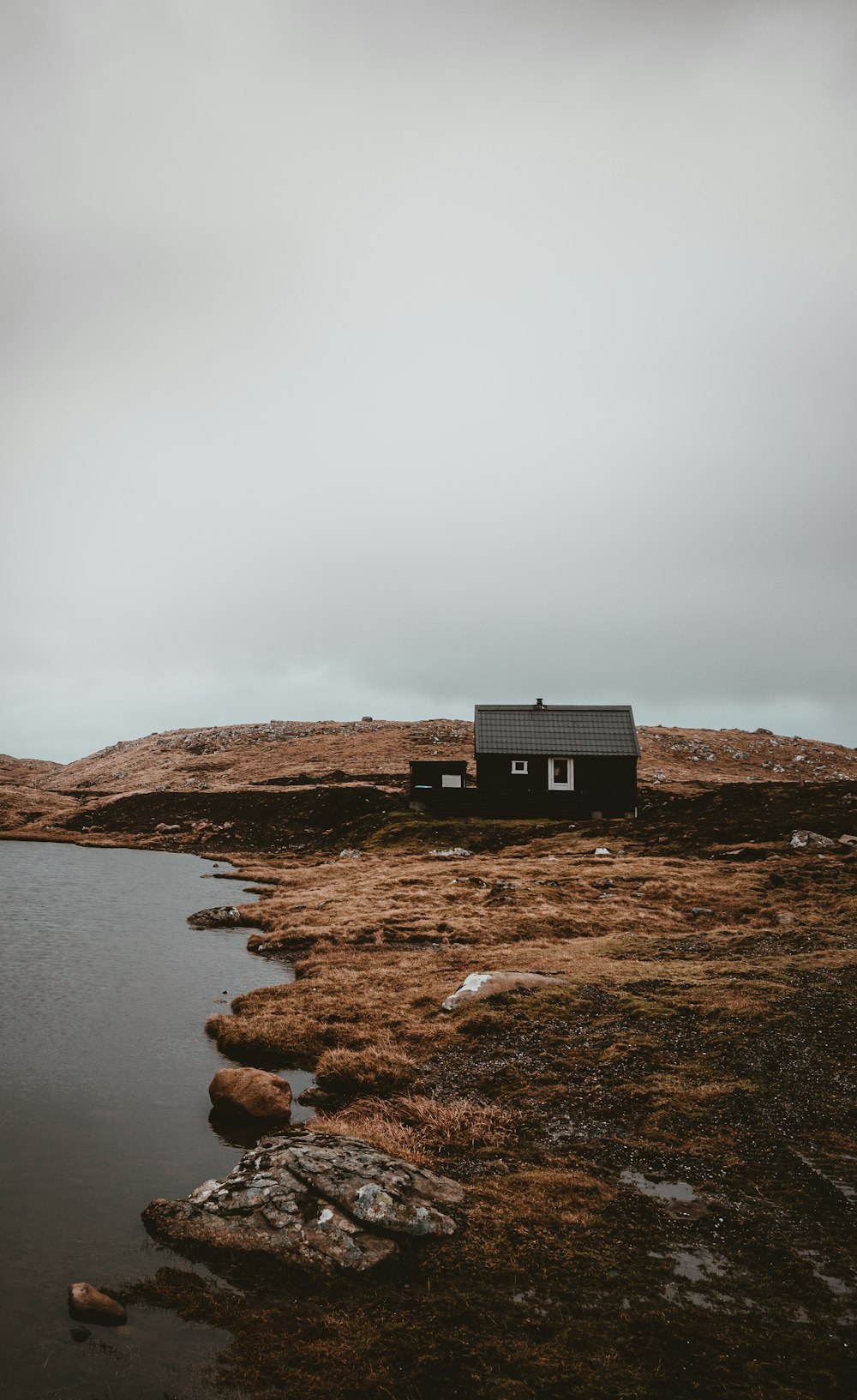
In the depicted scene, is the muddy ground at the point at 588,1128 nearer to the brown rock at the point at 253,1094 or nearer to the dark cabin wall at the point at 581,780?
the brown rock at the point at 253,1094

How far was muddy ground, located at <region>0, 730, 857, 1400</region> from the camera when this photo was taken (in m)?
8.21

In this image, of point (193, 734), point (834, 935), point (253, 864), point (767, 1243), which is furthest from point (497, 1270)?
point (193, 734)

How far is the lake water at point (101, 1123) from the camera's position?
8.48 metres

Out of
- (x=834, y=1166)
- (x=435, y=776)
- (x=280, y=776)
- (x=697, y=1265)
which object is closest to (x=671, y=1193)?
(x=697, y=1265)

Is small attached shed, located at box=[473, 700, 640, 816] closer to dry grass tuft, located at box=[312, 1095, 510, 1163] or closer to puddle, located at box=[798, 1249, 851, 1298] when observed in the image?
dry grass tuft, located at box=[312, 1095, 510, 1163]

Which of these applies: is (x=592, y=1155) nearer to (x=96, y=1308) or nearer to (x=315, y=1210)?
(x=315, y=1210)

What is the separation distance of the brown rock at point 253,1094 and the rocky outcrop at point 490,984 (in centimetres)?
613

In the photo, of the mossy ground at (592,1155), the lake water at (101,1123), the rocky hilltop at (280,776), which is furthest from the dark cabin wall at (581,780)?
the lake water at (101,1123)

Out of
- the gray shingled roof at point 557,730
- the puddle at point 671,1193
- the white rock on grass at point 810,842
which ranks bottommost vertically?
the puddle at point 671,1193

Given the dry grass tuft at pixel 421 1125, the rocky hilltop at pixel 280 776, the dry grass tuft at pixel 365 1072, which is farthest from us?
the rocky hilltop at pixel 280 776

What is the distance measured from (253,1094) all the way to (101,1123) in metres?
2.88

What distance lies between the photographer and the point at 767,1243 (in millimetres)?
9953

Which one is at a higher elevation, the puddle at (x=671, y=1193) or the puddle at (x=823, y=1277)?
the puddle at (x=823, y=1277)

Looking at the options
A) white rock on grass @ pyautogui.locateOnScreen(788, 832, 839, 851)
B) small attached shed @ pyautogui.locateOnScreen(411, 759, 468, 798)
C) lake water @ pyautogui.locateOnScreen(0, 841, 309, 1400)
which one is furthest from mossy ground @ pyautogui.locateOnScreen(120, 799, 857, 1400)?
small attached shed @ pyautogui.locateOnScreen(411, 759, 468, 798)
